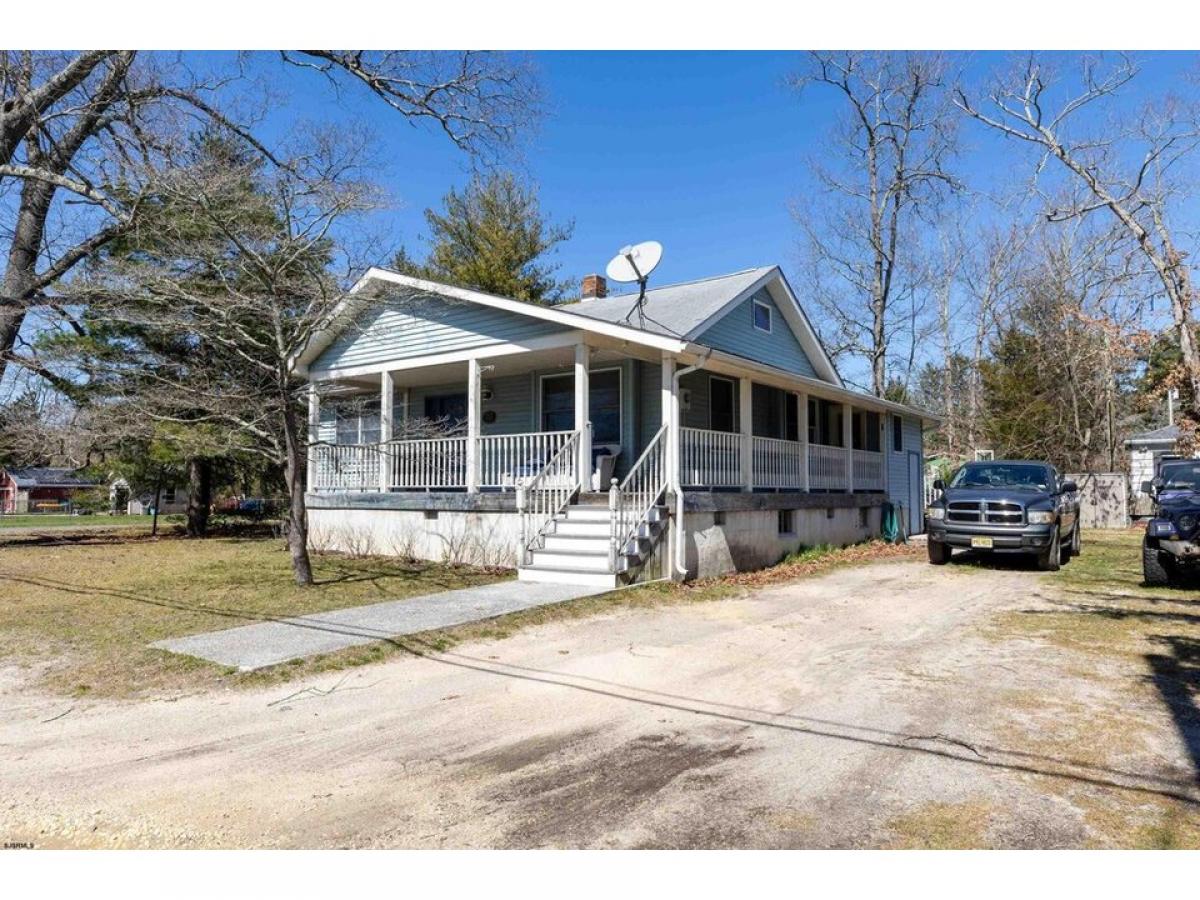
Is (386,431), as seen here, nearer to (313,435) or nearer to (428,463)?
(428,463)

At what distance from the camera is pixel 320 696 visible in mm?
5254

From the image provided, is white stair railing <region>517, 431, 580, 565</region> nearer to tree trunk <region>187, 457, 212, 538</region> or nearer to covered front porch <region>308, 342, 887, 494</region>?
covered front porch <region>308, 342, 887, 494</region>

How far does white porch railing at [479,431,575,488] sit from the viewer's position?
13.1m

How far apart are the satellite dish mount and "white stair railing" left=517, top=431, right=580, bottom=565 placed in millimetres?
3077

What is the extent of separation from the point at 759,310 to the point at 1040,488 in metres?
6.61

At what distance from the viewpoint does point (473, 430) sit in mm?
13211

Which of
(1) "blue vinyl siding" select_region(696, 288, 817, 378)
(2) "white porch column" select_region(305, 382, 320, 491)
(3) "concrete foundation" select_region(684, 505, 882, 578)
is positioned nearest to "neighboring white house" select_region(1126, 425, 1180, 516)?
(3) "concrete foundation" select_region(684, 505, 882, 578)

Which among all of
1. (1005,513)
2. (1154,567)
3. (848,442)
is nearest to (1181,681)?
(1154,567)

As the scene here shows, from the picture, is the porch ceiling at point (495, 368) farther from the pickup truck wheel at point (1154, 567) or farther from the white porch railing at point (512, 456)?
the pickup truck wheel at point (1154, 567)

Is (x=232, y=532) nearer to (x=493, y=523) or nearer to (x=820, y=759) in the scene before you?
(x=493, y=523)

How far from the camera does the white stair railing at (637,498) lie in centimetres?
1011

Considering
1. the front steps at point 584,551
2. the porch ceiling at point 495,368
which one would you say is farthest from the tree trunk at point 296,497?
the porch ceiling at point 495,368

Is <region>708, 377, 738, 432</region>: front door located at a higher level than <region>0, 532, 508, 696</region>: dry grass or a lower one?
higher

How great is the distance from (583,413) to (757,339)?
5.99 meters
